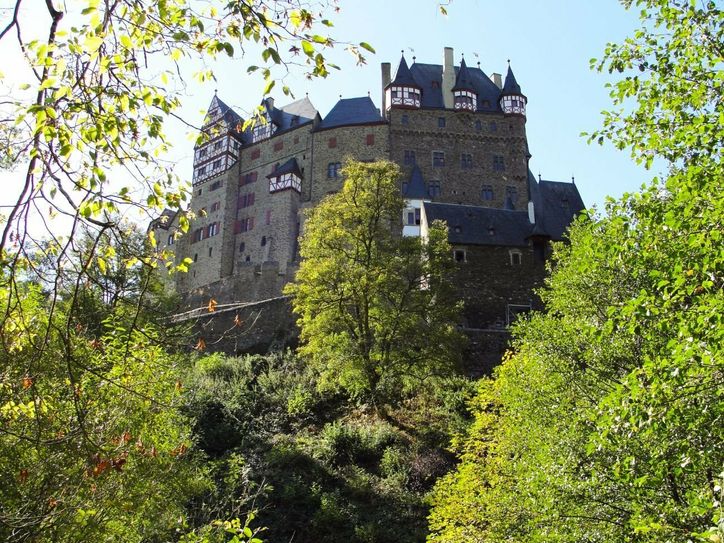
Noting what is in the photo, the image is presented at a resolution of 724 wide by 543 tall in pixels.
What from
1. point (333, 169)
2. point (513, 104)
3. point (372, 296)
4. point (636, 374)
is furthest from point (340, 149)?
point (636, 374)

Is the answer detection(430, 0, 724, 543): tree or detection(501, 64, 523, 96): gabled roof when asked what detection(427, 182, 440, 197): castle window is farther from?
detection(430, 0, 724, 543): tree

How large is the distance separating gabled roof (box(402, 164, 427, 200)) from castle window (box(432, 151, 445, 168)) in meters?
1.53

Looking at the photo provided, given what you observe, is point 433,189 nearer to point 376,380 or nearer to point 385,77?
point 385,77

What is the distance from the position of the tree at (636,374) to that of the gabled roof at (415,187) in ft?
93.1

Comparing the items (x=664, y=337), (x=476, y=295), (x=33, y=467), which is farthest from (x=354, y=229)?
(x=33, y=467)

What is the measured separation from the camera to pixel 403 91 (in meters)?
49.8

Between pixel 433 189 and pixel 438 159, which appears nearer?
pixel 433 189

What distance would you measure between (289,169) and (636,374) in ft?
147

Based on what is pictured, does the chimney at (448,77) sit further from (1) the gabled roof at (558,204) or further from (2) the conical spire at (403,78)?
(1) the gabled roof at (558,204)

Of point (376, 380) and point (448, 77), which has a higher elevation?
point (448, 77)

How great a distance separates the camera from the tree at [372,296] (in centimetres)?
2342

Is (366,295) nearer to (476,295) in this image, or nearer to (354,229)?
(354,229)

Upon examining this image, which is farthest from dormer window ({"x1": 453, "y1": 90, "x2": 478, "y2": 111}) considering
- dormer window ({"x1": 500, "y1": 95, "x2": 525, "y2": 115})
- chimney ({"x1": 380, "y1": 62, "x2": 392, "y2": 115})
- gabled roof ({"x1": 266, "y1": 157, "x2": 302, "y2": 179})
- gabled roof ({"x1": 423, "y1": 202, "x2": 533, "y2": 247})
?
gabled roof ({"x1": 423, "y1": 202, "x2": 533, "y2": 247})

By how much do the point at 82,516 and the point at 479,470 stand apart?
999 centimetres
